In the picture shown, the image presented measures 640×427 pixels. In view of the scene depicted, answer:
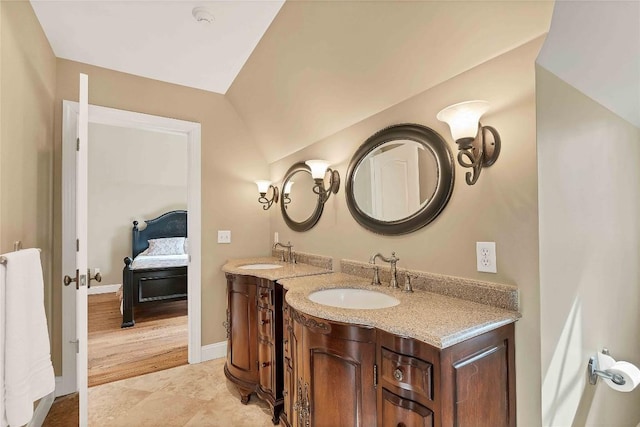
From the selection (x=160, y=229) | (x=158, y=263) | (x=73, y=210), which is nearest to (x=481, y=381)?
(x=73, y=210)

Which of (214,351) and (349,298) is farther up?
(349,298)

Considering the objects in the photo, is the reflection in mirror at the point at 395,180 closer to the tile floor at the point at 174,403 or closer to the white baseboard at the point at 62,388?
the tile floor at the point at 174,403

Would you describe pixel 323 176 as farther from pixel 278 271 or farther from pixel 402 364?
pixel 402 364

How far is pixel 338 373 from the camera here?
1.29 m

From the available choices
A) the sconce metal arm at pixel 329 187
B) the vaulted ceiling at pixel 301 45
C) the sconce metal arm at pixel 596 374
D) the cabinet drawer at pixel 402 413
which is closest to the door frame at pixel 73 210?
the vaulted ceiling at pixel 301 45

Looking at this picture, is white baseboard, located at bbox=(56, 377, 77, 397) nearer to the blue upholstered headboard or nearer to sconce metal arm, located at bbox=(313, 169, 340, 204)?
sconce metal arm, located at bbox=(313, 169, 340, 204)

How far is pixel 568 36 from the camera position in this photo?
1177 mm

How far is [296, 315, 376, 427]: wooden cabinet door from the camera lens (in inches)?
48.1

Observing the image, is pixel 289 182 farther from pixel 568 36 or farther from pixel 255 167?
pixel 568 36

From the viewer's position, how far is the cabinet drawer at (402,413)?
3.48 feet

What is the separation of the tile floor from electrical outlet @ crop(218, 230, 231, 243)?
1144 millimetres

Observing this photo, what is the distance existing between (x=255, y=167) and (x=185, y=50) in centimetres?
121

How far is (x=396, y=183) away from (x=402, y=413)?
1.18 m

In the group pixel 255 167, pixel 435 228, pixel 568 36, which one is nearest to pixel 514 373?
pixel 435 228
